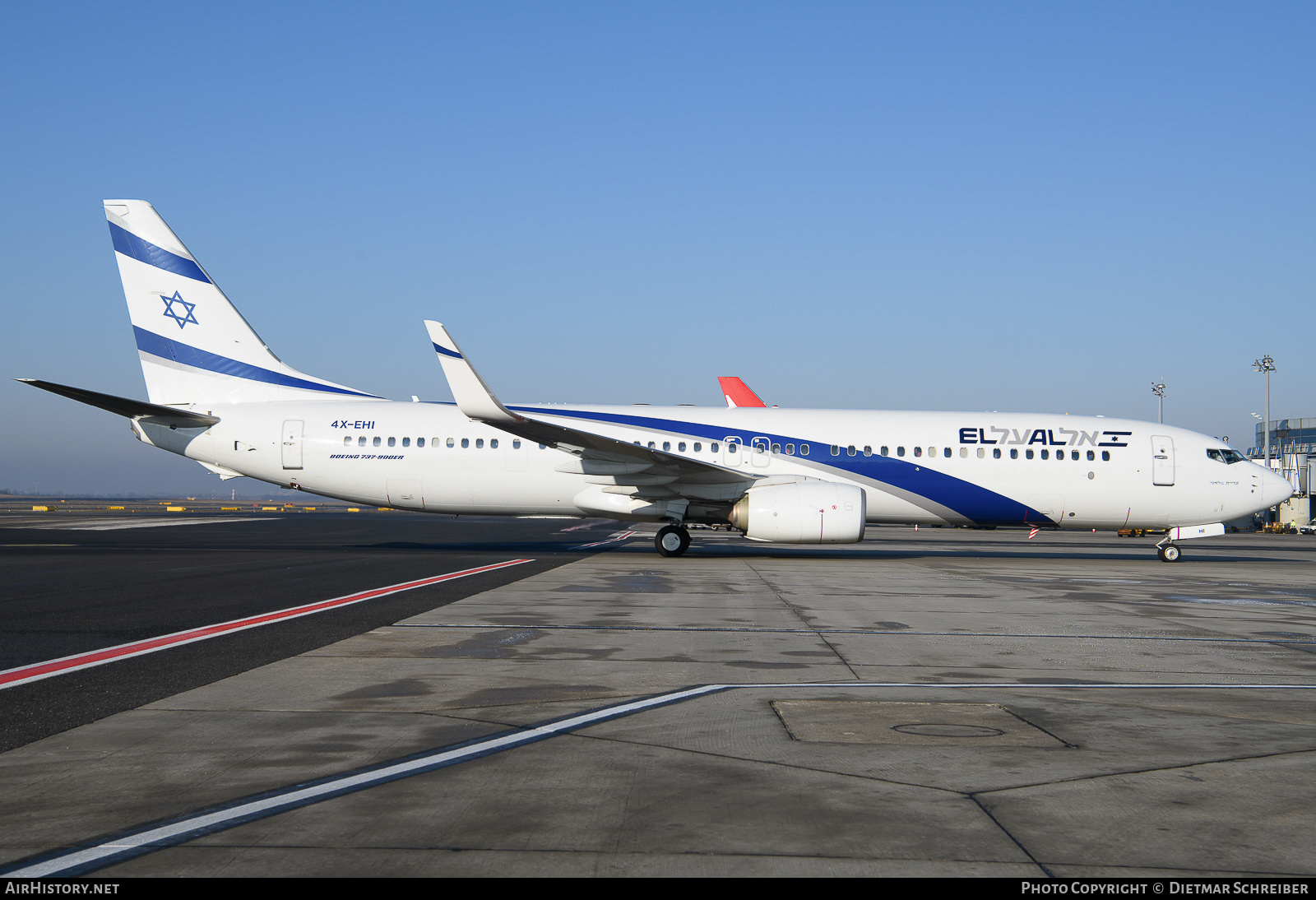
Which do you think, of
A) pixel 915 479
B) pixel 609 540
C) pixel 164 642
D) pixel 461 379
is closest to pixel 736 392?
pixel 609 540

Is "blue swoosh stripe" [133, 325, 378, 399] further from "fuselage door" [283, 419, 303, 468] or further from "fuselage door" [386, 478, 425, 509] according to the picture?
"fuselage door" [386, 478, 425, 509]

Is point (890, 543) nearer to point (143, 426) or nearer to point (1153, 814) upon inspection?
point (143, 426)

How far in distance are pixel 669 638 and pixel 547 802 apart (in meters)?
5.12

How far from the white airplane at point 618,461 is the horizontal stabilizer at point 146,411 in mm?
51

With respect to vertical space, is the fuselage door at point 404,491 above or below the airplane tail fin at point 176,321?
below

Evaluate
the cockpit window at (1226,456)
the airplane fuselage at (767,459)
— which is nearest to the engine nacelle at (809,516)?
the airplane fuselage at (767,459)

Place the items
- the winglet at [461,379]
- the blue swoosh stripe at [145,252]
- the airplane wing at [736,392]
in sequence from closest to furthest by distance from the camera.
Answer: the winglet at [461,379] → the blue swoosh stripe at [145,252] → the airplane wing at [736,392]

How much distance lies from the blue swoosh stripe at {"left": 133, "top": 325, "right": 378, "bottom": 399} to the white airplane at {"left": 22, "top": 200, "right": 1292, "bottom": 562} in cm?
4

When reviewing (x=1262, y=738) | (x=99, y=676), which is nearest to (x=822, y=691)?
(x=1262, y=738)

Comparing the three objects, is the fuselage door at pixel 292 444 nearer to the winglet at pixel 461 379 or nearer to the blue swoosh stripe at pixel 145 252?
the blue swoosh stripe at pixel 145 252

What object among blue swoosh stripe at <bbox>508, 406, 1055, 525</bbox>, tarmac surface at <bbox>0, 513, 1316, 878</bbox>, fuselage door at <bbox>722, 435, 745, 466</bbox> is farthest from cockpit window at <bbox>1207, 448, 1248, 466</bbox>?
tarmac surface at <bbox>0, 513, 1316, 878</bbox>

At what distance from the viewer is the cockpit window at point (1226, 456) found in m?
22.4

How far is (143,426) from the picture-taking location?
2133 centimetres

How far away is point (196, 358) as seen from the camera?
72.1 feet
